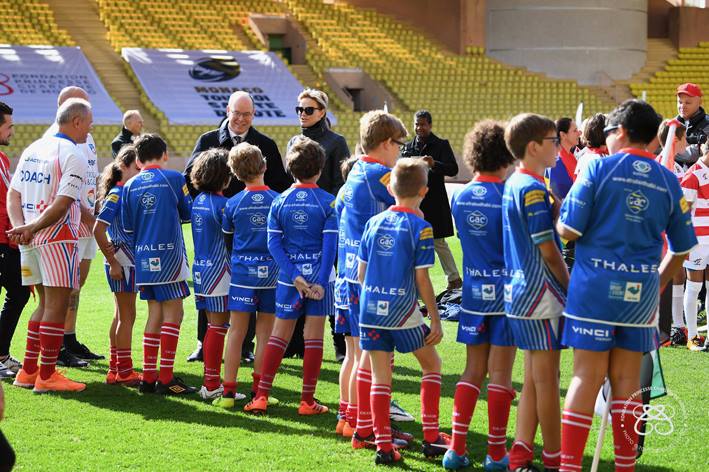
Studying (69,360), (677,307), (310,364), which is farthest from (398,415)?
(677,307)

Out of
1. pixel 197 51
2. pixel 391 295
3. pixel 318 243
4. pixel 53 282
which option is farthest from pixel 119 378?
pixel 197 51

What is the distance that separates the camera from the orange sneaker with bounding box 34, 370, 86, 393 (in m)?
6.43

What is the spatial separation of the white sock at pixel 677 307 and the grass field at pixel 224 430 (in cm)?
107

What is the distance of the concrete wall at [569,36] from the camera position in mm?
33031

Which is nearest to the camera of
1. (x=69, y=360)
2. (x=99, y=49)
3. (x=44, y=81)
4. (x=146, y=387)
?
(x=146, y=387)

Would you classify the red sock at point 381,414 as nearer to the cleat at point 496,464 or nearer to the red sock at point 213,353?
the cleat at point 496,464

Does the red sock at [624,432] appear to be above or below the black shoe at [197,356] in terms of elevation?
above

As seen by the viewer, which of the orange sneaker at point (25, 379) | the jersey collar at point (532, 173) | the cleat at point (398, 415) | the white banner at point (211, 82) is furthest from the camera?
the white banner at point (211, 82)

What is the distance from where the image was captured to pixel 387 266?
477 cm

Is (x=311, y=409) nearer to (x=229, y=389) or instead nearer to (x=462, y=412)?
(x=229, y=389)

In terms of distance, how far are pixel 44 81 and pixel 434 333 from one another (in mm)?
23886

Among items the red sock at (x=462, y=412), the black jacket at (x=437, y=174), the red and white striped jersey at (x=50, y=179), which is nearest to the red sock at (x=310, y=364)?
the red sock at (x=462, y=412)

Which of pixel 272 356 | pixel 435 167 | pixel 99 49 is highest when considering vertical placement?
pixel 99 49

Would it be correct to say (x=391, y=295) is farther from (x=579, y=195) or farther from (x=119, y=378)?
(x=119, y=378)
